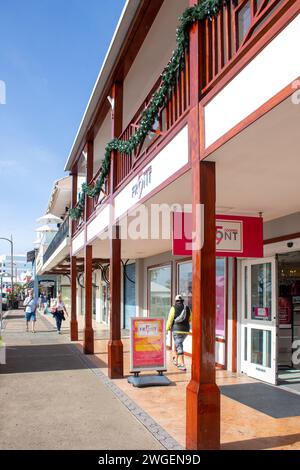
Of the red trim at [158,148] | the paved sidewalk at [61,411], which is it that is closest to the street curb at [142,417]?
the paved sidewalk at [61,411]

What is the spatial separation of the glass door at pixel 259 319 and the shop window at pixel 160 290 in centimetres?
464

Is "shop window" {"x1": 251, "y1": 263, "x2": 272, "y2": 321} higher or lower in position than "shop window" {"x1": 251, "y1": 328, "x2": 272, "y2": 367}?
higher

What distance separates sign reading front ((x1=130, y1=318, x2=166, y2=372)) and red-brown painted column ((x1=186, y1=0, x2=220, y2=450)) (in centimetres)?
419

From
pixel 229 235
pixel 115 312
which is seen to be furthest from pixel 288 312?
pixel 229 235

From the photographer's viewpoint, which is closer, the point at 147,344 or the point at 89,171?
the point at 147,344

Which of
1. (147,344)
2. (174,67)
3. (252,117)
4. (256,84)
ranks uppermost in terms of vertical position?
(174,67)

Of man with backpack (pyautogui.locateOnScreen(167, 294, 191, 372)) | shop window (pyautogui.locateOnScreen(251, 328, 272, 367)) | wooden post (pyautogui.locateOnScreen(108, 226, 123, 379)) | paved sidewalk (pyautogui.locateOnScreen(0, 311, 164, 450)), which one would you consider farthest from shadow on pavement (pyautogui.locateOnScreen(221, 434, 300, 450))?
man with backpack (pyautogui.locateOnScreen(167, 294, 191, 372))

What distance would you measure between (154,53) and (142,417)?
6.57m

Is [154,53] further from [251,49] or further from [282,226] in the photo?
[251,49]

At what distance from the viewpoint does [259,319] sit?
371 inches

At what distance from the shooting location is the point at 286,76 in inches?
148

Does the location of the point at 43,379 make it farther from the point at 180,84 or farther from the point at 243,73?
the point at 243,73

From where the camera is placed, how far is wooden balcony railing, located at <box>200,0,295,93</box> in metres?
4.04

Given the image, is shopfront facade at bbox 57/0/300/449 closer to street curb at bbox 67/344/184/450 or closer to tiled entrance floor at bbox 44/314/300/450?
street curb at bbox 67/344/184/450
